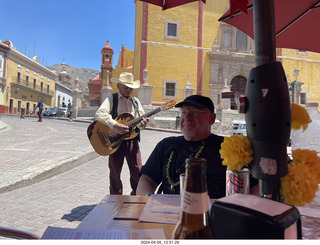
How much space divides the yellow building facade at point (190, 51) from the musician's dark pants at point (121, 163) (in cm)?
1817

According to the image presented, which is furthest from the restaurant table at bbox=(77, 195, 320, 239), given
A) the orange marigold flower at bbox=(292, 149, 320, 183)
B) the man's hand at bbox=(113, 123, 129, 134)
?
the man's hand at bbox=(113, 123, 129, 134)

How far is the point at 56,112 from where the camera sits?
3094cm

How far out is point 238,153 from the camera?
108cm

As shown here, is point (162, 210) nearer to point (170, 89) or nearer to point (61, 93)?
point (170, 89)

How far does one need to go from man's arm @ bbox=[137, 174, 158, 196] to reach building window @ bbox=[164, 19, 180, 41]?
2207 cm

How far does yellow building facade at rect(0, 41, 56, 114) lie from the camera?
34.7 meters

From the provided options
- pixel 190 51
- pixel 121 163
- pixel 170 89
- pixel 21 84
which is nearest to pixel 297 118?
pixel 121 163

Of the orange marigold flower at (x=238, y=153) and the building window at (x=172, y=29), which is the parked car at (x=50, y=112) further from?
the orange marigold flower at (x=238, y=153)

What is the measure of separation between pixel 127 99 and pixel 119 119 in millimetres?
375

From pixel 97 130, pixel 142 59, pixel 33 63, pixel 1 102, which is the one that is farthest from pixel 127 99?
pixel 33 63

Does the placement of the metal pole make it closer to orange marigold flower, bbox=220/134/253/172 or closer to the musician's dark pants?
orange marigold flower, bbox=220/134/253/172

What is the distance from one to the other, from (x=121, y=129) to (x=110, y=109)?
0.41 meters

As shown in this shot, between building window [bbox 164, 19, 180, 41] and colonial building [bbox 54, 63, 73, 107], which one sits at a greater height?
building window [bbox 164, 19, 180, 41]

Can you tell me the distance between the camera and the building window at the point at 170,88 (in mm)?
22266
